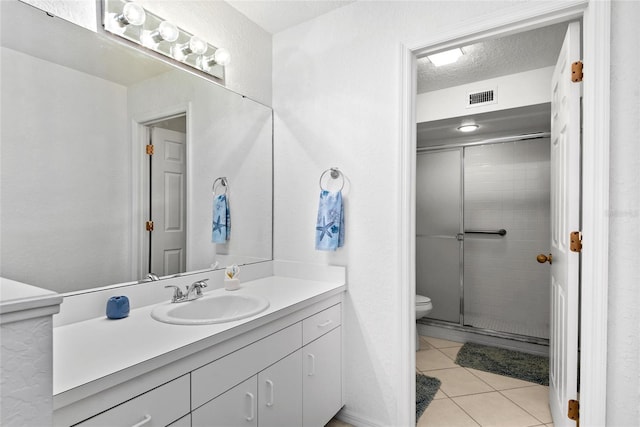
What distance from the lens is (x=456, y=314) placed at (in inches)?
136

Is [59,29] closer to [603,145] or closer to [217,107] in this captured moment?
[217,107]

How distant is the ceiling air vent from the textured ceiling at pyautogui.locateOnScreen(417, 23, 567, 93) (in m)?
0.11

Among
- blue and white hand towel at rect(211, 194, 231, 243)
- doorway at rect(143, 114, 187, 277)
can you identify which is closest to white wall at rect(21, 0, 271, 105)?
doorway at rect(143, 114, 187, 277)

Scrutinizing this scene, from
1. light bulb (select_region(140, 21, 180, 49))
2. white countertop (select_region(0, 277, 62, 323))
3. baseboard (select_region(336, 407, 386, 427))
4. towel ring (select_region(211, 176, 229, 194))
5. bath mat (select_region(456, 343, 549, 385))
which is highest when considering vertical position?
light bulb (select_region(140, 21, 180, 49))

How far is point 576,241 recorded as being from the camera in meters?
1.48

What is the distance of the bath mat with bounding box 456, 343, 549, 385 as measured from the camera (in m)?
2.55

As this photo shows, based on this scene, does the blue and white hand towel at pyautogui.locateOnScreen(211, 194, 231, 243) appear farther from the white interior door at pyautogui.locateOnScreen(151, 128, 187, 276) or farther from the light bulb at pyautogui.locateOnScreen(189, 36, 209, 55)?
the light bulb at pyautogui.locateOnScreen(189, 36, 209, 55)

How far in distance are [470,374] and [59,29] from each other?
3135mm

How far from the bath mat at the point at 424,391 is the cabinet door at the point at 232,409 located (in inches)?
46.7

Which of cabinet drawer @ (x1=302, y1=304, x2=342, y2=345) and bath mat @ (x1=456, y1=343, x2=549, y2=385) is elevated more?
cabinet drawer @ (x1=302, y1=304, x2=342, y2=345)

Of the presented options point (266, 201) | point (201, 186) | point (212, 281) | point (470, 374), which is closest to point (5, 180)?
point (201, 186)

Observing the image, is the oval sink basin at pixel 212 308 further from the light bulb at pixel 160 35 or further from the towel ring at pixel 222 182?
the light bulb at pixel 160 35

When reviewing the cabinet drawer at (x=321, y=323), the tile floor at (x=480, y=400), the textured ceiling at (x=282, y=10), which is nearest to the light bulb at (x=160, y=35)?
the textured ceiling at (x=282, y=10)

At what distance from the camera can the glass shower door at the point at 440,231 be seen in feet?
11.6
